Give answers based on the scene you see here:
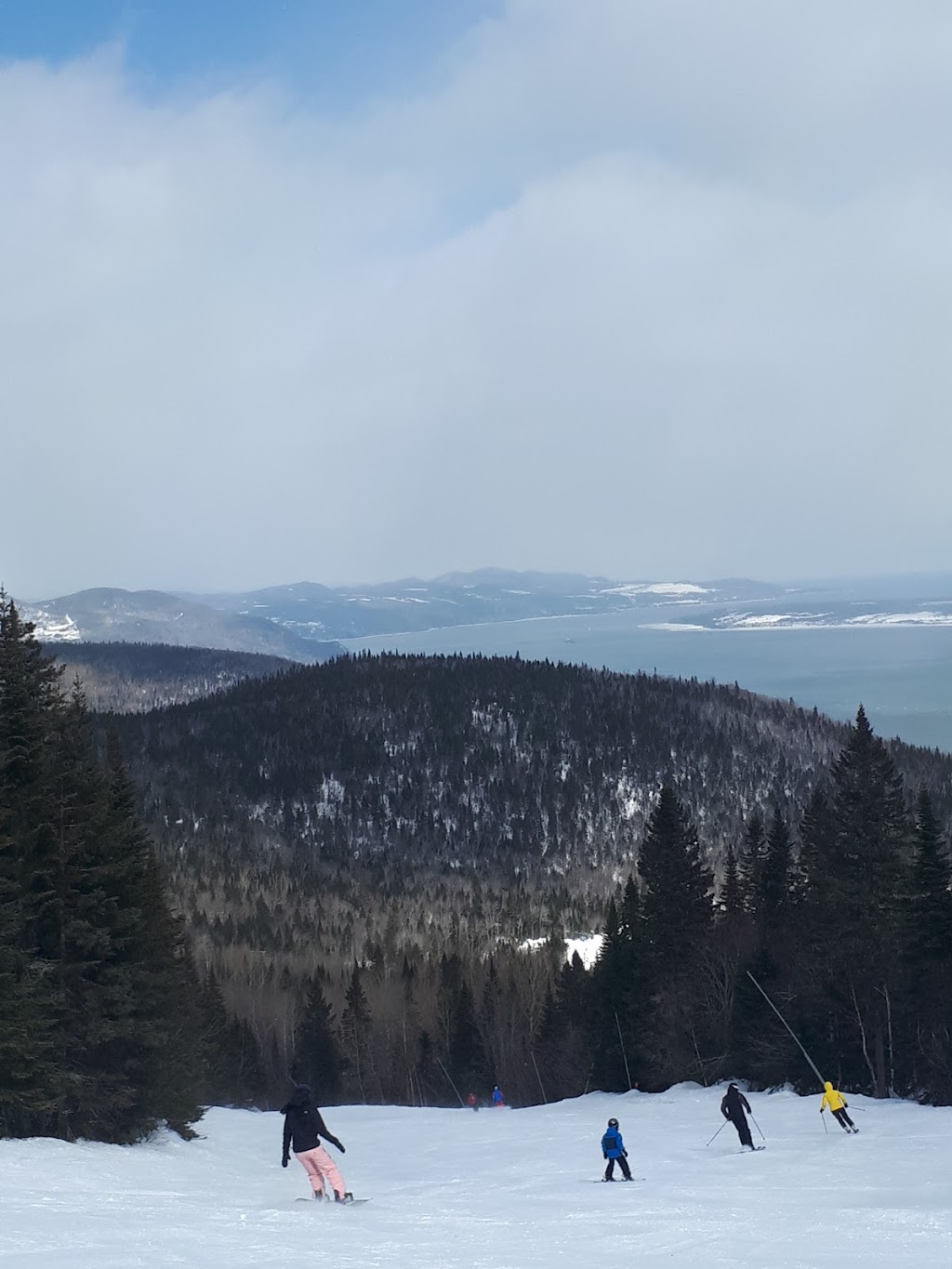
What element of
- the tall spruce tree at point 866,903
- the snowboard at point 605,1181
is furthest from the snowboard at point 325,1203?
the tall spruce tree at point 866,903

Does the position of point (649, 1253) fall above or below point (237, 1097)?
above

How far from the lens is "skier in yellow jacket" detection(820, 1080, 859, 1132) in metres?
23.4

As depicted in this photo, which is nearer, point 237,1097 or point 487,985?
point 237,1097

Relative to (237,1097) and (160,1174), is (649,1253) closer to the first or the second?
(160,1174)

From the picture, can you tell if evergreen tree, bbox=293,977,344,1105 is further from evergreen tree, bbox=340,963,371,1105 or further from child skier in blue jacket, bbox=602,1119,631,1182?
child skier in blue jacket, bbox=602,1119,631,1182

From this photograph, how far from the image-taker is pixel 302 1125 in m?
15.9

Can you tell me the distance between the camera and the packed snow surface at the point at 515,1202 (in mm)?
11750

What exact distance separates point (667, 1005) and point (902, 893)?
15247 mm

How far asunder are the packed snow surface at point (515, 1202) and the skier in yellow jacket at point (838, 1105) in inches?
17.1

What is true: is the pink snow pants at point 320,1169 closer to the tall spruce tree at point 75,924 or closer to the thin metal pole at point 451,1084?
the tall spruce tree at point 75,924

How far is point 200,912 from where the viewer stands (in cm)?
14275

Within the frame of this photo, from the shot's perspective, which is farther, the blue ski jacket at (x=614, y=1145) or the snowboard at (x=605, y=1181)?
the blue ski jacket at (x=614, y=1145)

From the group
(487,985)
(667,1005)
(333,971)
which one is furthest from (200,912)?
(667,1005)

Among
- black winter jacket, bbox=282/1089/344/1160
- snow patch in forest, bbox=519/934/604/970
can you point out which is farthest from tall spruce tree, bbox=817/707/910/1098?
snow patch in forest, bbox=519/934/604/970
